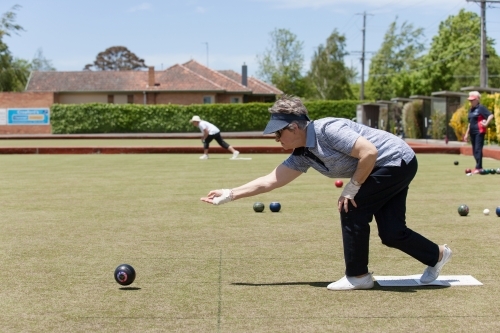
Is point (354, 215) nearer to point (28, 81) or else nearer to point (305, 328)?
point (305, 328)

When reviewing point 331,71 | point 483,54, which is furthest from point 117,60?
point 483,54

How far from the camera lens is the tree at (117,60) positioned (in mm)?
112188

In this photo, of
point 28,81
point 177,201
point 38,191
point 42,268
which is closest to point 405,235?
point 42,268

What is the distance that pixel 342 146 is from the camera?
202 inches

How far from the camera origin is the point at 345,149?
5.12 metres

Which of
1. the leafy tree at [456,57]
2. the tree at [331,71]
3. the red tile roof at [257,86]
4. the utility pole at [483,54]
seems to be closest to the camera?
the utility pole at [483,54]

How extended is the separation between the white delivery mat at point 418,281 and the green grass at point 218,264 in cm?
11

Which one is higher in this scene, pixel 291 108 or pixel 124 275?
pixel 291 108

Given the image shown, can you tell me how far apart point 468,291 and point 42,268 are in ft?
10.2

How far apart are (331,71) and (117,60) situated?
34072 millimetres

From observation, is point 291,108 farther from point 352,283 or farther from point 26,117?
point 26,117

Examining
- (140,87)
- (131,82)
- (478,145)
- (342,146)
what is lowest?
(478,145)

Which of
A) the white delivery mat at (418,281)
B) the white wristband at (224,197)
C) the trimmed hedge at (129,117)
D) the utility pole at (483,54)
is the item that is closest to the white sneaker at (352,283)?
the white delivery mat at (418,281)

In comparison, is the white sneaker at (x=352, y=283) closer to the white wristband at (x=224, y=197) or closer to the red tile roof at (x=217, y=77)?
the white wristband at (x=224, y=197)
